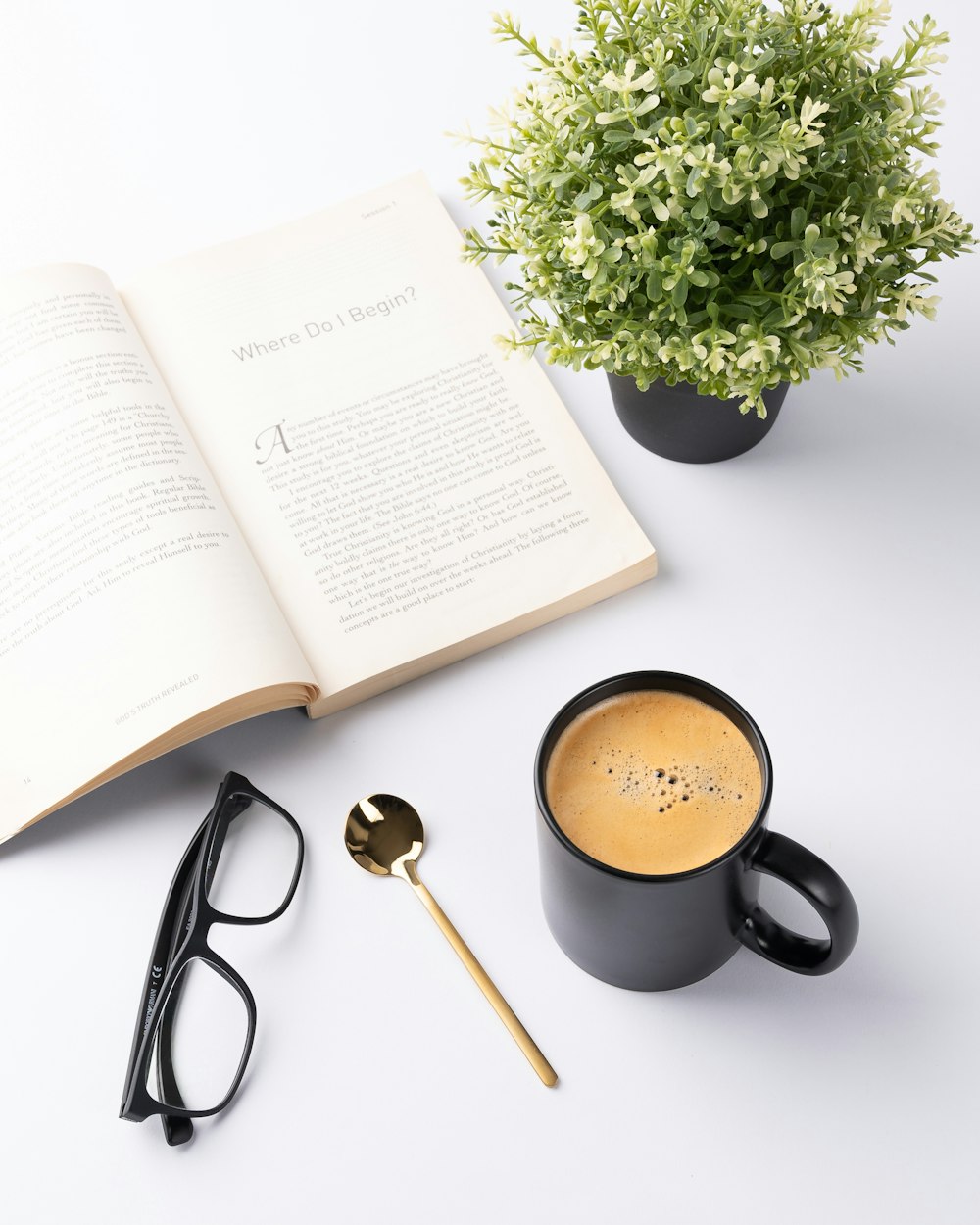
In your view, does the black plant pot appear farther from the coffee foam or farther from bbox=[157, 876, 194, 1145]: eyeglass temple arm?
bbox=[157, 876, 194, 1145]: eyeglass temple arm

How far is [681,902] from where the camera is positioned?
58 centimetres

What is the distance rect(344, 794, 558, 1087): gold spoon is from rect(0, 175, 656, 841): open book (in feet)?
0.29

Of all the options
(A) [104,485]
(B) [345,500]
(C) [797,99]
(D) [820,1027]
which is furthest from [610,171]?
(D) [820,1027]

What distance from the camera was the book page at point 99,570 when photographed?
767 millimetres

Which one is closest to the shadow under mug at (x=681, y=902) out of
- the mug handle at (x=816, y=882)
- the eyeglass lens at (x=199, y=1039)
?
the mug handle at (x=816, y=882)

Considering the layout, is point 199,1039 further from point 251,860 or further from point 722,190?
point 722,190

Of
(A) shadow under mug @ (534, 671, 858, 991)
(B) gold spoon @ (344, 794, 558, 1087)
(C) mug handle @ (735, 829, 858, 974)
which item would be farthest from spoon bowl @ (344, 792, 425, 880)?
(C) mug handle @ (735, 829, 858, 974)

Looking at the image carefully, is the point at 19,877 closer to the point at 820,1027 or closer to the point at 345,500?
the point at 345,500

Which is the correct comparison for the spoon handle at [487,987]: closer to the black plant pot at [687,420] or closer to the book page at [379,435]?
the book page at [379,435]

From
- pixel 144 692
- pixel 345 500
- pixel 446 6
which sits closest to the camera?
pixel 144 692

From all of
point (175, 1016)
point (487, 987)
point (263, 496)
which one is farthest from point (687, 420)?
point (175, 1016)

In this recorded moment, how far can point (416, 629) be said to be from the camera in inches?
32.5

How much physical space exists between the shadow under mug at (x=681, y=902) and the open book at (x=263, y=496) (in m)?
0.22

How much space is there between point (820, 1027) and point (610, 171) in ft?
1.78
